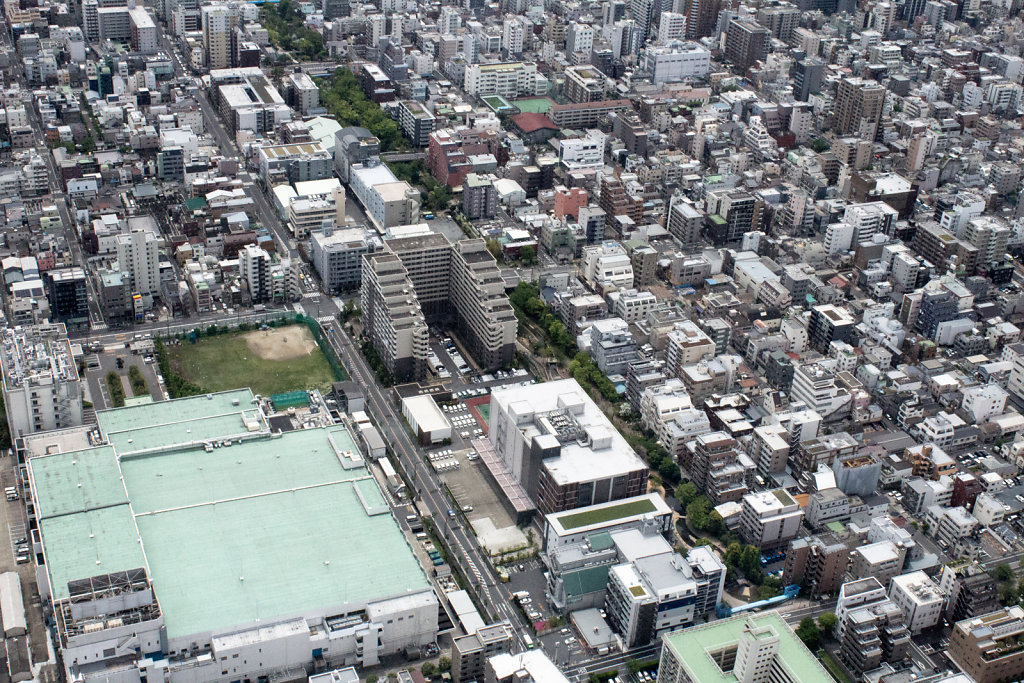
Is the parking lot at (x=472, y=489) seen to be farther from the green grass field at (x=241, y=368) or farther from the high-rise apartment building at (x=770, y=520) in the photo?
the high-rise apartment building at (x=770, y=520)

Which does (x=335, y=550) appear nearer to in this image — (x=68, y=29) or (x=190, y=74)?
(x=190, y=74)

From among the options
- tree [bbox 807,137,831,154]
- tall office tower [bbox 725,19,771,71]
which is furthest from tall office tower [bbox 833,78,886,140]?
tall office tower [bbox 725,19,771,71]

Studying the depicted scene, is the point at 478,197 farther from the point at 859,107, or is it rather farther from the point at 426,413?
the point at 859,107

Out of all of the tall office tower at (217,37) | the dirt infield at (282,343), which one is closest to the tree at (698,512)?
the dirt infield at (282,343)

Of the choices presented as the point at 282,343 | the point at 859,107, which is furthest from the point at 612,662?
the point at 859,107

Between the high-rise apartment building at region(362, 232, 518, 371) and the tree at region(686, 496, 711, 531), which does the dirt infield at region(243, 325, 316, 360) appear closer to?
the high-rise apartment building at region(362, 232, 518, 371)
